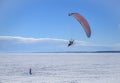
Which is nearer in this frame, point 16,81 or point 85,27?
point 85,27

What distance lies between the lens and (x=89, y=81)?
1441cm

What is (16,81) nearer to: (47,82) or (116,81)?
(47,82)

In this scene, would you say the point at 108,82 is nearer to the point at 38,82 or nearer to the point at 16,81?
the point at 38,82

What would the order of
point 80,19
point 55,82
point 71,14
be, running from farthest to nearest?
point 55,82 < point 80,19 < point 71,14

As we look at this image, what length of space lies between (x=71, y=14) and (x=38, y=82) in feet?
17.4

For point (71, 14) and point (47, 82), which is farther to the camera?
point (47, 82)

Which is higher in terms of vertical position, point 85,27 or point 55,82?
point 85,27

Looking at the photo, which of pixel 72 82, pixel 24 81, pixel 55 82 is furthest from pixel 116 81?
pixel 24 81

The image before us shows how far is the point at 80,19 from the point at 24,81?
5192 millimetres

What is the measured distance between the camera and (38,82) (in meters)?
13.9

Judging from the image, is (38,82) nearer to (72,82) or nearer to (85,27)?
(72,82)

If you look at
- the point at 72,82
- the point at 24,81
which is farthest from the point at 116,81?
the point at 24,81

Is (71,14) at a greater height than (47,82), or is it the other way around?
(71,14)

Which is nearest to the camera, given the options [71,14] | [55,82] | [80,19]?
[71,14]
